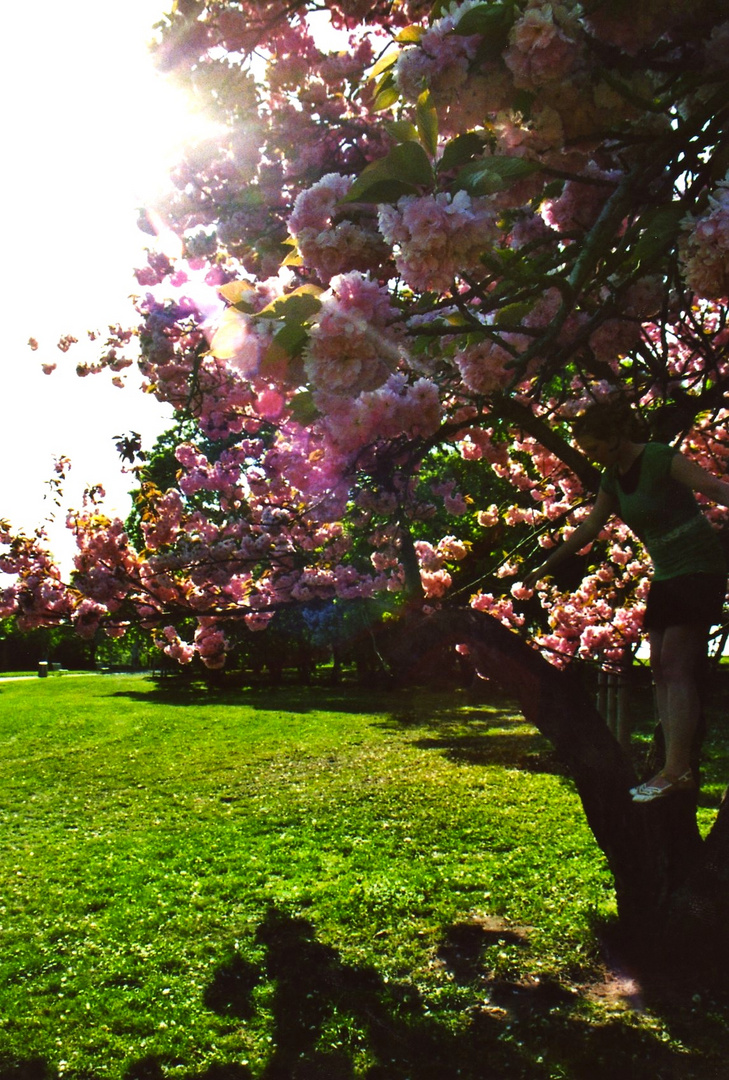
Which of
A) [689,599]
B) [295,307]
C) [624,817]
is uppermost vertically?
[295,307]

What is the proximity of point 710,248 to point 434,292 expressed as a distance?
79cm

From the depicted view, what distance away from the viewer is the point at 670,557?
11.1ft

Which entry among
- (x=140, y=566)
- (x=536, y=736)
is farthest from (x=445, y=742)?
(x=140, y=566)

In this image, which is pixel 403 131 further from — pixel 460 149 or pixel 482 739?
pixel 482 739

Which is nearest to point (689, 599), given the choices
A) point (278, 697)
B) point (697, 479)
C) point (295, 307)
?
point (697, 479)

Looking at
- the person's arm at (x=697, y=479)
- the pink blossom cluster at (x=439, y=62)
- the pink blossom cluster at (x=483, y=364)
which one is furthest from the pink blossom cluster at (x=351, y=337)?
the person's arm at (x=697, y=479)

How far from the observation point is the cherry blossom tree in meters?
2.08

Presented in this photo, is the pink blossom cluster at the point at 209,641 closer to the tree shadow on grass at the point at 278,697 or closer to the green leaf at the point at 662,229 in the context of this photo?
the green leaf at the point at 662,229

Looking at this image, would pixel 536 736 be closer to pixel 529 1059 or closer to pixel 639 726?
pixel 639 726

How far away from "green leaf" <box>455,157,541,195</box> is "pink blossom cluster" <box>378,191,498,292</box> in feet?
0.10

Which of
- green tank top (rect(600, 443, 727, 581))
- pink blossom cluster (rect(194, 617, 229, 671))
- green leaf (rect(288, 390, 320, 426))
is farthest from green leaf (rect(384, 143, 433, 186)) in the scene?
pink blossom cluster (rect(194, 617, 229, 671))

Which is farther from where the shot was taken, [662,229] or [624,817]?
[624,817]

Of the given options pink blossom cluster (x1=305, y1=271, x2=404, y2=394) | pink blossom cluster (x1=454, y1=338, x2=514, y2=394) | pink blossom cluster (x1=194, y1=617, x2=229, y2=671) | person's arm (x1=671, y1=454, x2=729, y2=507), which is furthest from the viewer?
pink blossom cluster (x1=194, y1=617, x2=229, y2=671)

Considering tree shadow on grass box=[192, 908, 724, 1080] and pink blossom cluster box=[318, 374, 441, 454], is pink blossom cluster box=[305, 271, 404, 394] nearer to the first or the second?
pink blossom cluster box=[318, 374, 441, 454]
